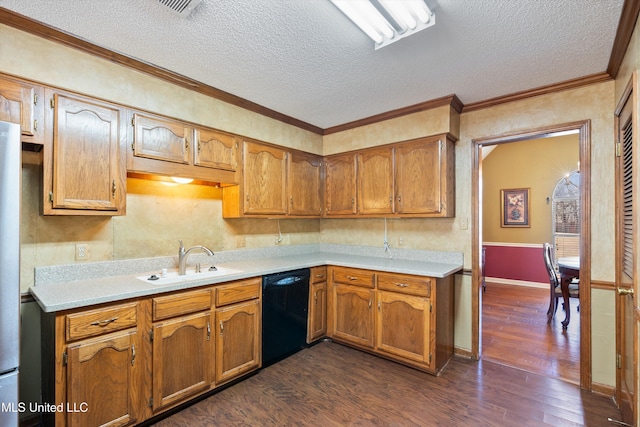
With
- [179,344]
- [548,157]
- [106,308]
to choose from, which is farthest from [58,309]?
[548,157]

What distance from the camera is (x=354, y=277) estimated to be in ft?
10.2

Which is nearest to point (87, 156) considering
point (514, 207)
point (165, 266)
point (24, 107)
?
point (24, 107)

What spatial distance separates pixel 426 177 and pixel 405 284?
3.58ft

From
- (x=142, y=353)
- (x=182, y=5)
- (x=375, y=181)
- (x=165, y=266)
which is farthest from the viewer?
(x=375, y=181)

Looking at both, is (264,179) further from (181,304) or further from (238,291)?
(181,304)

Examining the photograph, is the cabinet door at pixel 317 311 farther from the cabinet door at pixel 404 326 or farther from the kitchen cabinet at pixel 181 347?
the kitchen cabinet at pixel 181 347

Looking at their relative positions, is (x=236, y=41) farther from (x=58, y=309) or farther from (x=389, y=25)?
(x=58, y=309)

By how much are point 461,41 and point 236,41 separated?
1483mm

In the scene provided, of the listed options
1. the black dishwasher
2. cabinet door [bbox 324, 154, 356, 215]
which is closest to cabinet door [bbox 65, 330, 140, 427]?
the black dishwasher

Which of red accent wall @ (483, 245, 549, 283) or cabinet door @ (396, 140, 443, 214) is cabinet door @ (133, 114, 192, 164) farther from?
red accent wall @ (483, 245, 549, 283)

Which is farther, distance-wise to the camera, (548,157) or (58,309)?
(548,157)

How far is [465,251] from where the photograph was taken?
3049 mm

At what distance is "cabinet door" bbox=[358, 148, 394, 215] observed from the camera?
330 centimetres

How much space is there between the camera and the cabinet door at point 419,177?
9.72ft
